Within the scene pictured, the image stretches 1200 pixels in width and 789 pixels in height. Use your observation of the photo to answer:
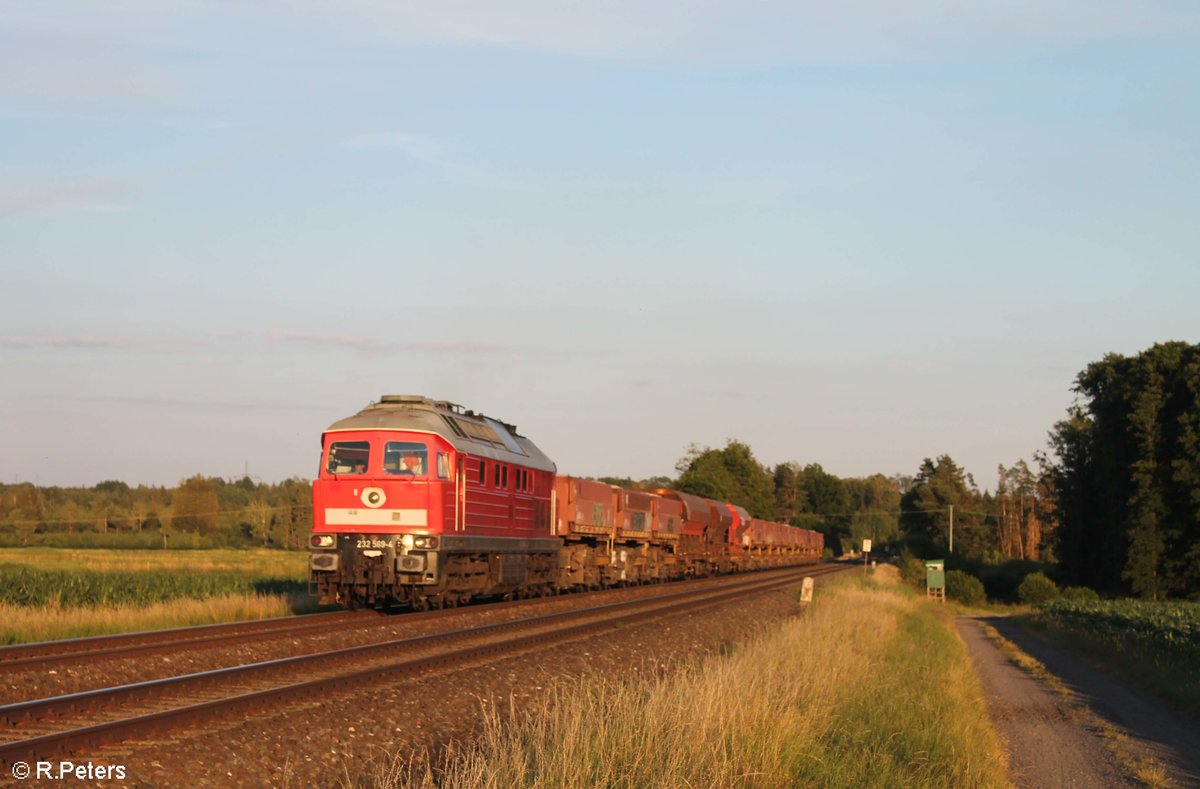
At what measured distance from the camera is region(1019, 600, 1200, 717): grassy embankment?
20688mm

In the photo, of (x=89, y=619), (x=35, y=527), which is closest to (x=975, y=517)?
(x=35, y=527)

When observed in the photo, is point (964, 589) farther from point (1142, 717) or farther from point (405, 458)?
point (405, 458)

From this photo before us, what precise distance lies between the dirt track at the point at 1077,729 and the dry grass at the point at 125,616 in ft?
48.7

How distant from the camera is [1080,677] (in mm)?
23875

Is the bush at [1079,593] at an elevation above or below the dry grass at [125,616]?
below

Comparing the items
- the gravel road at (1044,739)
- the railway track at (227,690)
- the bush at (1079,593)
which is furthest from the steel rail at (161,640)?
the bush at (1079,593)

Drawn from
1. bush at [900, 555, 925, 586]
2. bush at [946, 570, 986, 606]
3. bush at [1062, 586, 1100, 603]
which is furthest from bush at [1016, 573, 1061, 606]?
bush at [900, 555, 925, 586]

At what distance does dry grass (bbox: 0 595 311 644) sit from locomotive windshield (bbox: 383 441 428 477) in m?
4.45

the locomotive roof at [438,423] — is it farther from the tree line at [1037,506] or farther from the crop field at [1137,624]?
the tree line at [1037,506]

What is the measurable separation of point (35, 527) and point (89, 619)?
118 metres

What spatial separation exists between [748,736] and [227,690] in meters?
6.19

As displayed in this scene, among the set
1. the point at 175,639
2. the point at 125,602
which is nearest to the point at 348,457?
the point at 175,639

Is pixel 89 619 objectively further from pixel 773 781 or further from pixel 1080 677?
pixel 1080 677

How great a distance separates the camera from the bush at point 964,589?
213ft
